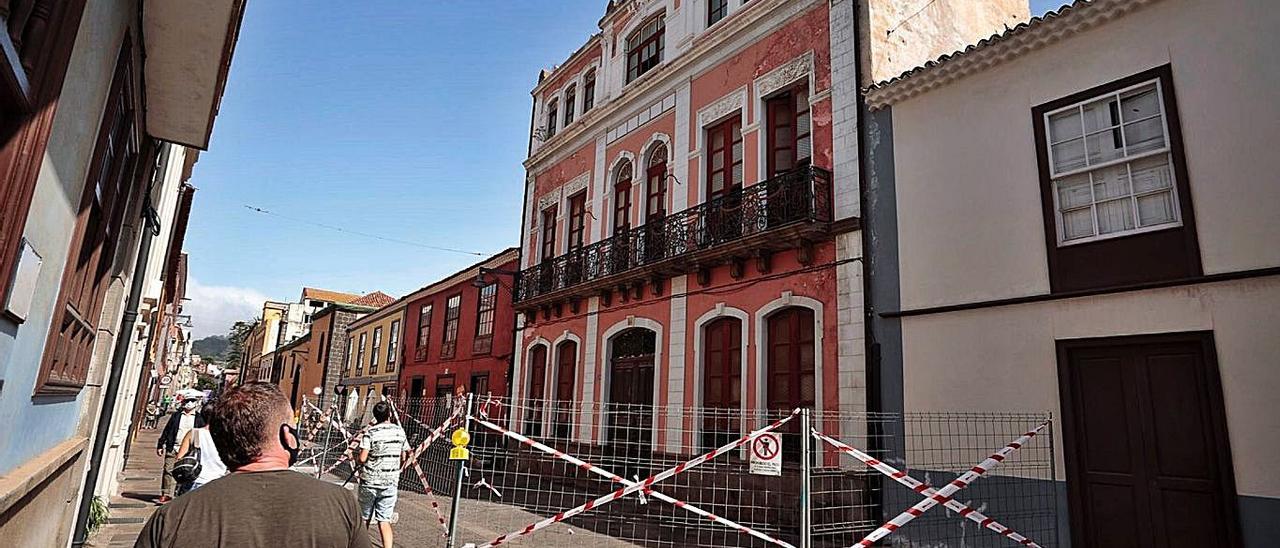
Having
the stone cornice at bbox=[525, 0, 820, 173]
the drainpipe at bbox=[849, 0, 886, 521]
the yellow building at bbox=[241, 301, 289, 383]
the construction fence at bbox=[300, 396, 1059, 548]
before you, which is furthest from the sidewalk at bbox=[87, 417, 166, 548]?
the yellow building at bbox=[241, 301, 289, 383]

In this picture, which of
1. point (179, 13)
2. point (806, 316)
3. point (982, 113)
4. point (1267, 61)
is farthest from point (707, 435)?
point (179, 13)

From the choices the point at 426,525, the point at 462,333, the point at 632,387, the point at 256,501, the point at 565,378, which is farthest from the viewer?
the point at 462,333

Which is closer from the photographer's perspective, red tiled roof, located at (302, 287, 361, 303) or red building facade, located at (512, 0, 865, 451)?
red building facade, located at (512, 0, 865, 451)

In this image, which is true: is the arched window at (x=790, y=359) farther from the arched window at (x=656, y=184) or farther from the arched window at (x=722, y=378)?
the arched window at (x=656, y=184)

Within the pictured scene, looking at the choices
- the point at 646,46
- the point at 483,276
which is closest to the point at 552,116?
the point at 646,46

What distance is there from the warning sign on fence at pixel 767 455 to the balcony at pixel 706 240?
4169 millimetres

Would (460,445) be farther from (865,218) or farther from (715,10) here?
(715,10)

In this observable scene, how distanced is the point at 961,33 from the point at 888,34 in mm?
2224

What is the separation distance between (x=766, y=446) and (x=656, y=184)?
8478 millimetres

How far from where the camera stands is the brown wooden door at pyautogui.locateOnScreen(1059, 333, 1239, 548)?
20.4 ft

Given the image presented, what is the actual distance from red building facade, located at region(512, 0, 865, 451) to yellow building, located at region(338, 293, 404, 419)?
11402 mm

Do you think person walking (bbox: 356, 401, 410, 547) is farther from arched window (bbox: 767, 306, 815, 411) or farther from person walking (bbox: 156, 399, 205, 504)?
arched window (bbox: 767, 306, 815, 411)

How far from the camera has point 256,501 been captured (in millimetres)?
2078

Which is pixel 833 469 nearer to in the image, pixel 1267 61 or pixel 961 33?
pixel 1267 61
